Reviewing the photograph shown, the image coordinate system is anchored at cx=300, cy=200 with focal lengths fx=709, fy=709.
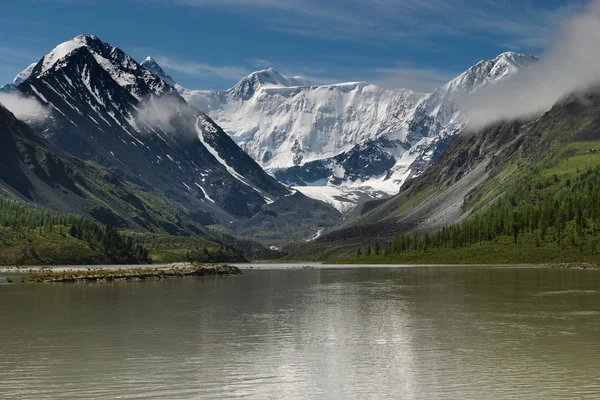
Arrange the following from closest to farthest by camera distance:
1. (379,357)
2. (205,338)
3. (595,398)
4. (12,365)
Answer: (595,398) → (12,365) → (379,357) → (205,338)

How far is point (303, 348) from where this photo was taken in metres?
59.5

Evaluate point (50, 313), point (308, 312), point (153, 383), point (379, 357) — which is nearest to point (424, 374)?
point (379, 357)

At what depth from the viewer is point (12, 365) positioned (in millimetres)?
51375

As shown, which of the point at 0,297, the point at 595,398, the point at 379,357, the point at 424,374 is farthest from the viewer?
the point at 0,297

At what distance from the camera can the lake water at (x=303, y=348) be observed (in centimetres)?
4384

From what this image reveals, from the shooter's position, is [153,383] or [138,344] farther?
[138,344]

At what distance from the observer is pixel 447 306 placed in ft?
310

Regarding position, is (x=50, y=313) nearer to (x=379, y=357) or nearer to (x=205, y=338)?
(x=205, y=338)

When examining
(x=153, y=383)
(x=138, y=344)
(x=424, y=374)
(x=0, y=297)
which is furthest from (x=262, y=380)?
(x=0, y=297)

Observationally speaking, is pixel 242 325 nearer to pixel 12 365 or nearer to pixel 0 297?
pixel 12 365

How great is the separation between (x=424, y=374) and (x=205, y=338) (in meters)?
24.4

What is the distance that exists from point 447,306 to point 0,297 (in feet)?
231

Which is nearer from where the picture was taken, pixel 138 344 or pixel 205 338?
pixel 138 344

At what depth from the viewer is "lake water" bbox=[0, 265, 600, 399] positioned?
4384 centimetres
